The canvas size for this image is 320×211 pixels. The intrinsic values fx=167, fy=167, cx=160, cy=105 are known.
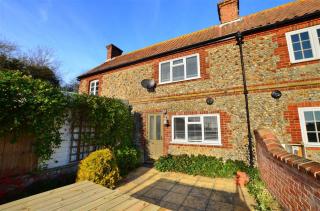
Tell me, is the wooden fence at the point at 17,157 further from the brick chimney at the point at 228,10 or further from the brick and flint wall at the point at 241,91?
the brick chimney at the point at 228,10

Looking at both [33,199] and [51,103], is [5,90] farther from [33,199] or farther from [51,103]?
[33,199]

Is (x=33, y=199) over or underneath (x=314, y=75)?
underneath

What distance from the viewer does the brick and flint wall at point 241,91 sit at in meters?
6.54

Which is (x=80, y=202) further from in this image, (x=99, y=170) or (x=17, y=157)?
(x=17, y=157)

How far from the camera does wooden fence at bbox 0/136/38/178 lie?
4655mm

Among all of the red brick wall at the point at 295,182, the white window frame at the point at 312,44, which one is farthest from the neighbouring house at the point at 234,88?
the red brick wall at the point at 295,182

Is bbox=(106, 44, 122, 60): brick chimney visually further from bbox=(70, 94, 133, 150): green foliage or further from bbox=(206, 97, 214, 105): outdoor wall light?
bbox=(206, 97, 214, 105): outdoor wall light

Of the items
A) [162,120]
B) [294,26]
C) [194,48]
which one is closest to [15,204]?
[162,120]

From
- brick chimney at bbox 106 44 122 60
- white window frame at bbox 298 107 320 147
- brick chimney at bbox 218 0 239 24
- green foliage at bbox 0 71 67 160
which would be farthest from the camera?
brick chimney at bbox 106 44 122 60

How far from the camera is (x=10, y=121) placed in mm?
4551

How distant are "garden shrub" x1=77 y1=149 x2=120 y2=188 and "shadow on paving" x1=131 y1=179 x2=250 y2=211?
38.8 inches

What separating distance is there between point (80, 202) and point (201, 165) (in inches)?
220

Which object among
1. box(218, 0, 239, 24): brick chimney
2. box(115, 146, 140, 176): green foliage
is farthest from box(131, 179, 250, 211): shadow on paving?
box(218, 0, 239, 24): brick chimney

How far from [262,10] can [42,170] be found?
14207mm
